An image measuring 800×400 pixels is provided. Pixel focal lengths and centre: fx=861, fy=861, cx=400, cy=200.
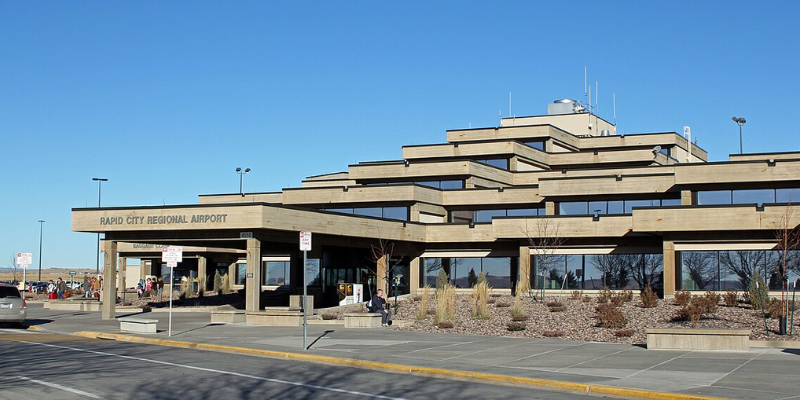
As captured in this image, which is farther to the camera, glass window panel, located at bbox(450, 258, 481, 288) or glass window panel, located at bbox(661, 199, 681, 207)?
glass window panel, located at bbox(450, 258, 481, 288)

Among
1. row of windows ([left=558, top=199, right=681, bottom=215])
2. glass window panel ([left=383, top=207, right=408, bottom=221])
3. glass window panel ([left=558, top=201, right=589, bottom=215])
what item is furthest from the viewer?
glass window panel ([left=383, top=207, right=408, bottom=221])

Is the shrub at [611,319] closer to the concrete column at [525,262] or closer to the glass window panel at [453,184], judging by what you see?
the concrete column at [525,262]

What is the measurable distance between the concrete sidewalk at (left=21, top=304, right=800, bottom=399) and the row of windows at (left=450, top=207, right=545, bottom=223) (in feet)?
83.9

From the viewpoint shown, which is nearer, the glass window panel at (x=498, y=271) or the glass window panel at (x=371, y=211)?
the glass window panel at (x=498, y=271)

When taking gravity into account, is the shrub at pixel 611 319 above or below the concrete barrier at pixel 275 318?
above

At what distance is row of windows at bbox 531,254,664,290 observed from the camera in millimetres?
46500

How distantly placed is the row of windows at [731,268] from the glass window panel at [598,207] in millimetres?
7766

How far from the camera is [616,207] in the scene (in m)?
50.8

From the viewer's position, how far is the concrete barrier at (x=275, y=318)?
3447 centimetres

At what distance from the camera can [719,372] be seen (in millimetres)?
18016

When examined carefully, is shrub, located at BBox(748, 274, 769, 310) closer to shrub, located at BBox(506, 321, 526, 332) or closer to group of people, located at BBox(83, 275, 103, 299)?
shrub, located at BBox(506, 321, 526, 332)

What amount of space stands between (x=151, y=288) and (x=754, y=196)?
1780 inches

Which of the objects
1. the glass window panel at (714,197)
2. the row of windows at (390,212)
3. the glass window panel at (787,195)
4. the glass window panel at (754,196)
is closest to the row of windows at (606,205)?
the glass window panel at (714,197)

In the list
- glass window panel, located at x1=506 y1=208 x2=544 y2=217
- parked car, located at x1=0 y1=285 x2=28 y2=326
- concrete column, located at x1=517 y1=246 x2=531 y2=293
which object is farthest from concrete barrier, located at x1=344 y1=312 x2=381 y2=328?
glass window panel, located at x1=506 y1=208 x2=544 y2=217
